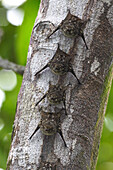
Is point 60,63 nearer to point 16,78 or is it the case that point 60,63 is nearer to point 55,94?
point 55,94

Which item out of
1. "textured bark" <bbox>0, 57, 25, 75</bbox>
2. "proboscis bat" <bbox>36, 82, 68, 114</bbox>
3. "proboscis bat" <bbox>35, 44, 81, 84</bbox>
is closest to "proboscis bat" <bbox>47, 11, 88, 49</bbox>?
"proboscis bat" <bbox>35, 44, 81, 84</bbox>

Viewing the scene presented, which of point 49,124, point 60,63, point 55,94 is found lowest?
point 49,124

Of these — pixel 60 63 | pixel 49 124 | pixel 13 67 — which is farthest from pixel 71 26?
pixel 13 67

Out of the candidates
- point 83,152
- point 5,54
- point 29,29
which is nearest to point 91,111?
point 83,152

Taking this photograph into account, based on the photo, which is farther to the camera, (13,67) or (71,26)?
(13,67)

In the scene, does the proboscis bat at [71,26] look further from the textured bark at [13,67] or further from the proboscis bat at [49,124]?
the textured bark at [13,67]
